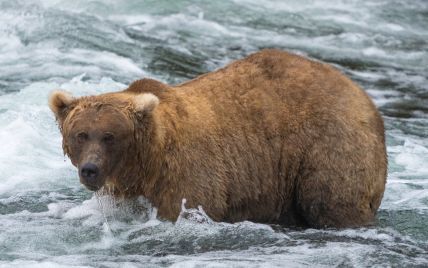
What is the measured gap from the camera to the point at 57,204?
8531 mm

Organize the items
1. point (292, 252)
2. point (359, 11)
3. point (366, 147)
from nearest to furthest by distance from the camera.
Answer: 1. point (292, 252)
2. point (366, 147)
3. point (359, 11)

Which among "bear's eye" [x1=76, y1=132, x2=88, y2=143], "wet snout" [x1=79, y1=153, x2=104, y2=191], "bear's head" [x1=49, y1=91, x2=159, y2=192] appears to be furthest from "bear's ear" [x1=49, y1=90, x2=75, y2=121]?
"wet snout" [x1=79, y1=153, x2=104, y2=191]

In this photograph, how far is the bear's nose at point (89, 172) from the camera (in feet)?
23.2

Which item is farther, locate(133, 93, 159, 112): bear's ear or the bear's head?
locate(133, 93, 159, 112): bear's ear

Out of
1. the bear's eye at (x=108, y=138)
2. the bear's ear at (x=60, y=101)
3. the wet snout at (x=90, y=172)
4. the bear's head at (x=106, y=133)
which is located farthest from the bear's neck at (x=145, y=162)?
the bear's ear at (x=60, y=101)

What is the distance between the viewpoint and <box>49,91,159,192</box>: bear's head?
7.18 metres

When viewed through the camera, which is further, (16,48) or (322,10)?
(322,10)

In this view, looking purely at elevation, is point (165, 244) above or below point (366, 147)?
below

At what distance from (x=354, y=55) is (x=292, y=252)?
917 cm

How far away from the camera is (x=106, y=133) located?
725 centimetres

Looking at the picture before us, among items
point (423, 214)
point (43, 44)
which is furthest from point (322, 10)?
point (423, 214)

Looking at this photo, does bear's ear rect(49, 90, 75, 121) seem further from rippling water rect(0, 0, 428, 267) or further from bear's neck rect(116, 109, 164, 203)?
rippling water rect(0, 0, 428, 267)

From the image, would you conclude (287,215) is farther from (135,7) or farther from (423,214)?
(135,7)

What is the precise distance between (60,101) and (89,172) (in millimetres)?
806
